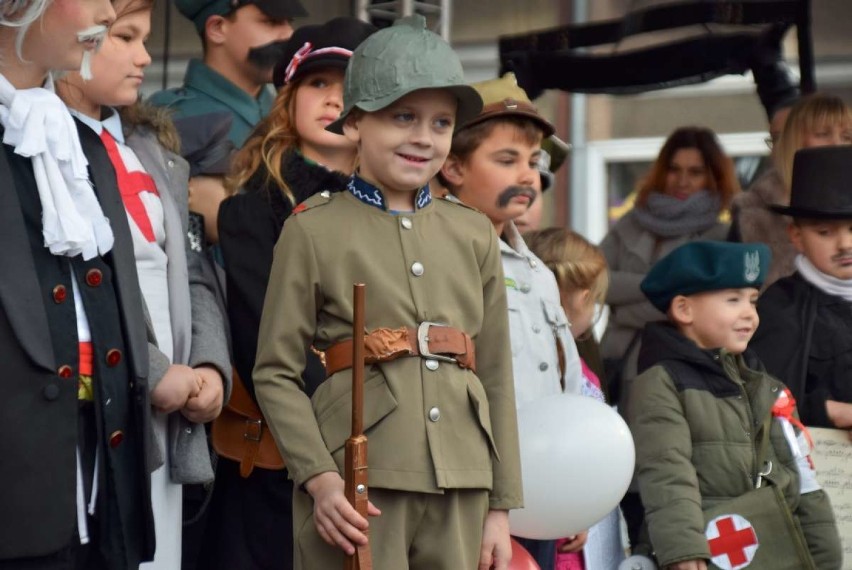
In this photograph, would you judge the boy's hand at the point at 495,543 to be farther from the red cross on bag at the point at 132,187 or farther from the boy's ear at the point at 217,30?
the boy's ear at the point at 217,30

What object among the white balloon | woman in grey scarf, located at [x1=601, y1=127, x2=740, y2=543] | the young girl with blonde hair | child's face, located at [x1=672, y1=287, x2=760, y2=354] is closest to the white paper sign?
child's face, located at [x1=672, y1=287, x2=760, y2=354]

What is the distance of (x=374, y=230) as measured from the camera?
11.3 ft

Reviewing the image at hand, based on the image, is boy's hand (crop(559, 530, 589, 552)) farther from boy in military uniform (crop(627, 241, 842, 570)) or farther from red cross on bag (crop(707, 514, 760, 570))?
red cross on bag (crop(707, 514, 760, 570))

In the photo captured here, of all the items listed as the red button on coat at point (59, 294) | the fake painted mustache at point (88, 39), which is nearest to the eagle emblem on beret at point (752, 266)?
the fake painted mustache at point (88, 39)

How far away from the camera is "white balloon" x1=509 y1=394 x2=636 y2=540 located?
4.14 m

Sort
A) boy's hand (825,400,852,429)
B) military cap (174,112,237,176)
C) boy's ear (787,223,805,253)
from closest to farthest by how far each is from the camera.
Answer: military cap (174,112,237,176) < boy's hand (825,400,852,429) < boy's ear (787,223,805,253)

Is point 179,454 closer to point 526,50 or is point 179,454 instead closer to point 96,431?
point 96,431

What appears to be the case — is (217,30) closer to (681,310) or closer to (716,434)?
(681,310)

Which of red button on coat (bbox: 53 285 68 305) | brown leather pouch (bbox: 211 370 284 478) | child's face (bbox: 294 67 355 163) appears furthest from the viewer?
child's face (bbox: 294 67 355 163)

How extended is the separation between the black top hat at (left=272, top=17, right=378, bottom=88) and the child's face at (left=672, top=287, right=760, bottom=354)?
4.52 feet

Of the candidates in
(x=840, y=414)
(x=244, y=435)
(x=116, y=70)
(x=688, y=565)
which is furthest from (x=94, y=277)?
(x=840, y=414)

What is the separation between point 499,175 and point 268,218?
2.51ft

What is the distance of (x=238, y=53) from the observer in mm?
6195

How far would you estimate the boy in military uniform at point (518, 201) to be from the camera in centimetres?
456
